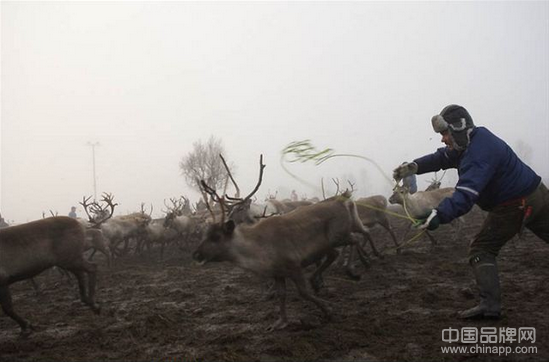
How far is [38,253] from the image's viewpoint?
234 inches

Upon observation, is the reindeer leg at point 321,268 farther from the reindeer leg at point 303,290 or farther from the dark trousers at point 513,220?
the dark trousers at point 513,220

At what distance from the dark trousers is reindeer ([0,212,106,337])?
5.73 meters

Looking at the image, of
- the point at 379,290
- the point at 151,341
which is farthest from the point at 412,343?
the point at 151,341

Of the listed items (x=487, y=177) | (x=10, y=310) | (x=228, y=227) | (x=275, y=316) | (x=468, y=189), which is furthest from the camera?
(x=275, y=316)

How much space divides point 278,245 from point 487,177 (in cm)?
261

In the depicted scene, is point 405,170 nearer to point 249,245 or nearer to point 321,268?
point 321,268

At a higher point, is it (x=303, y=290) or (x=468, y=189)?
(x=468, y=189)

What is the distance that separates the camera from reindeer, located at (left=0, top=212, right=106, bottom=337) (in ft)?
18.3

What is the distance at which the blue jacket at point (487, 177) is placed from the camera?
3.83 metres

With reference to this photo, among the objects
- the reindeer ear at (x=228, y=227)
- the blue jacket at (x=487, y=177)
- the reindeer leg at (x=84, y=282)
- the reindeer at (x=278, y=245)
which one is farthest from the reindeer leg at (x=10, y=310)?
the blue jacket at (x=487, y=177)

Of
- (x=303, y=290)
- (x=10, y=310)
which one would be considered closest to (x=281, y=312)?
(x=303, y=290)

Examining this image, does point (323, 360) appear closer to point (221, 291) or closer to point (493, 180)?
point (493, 180)

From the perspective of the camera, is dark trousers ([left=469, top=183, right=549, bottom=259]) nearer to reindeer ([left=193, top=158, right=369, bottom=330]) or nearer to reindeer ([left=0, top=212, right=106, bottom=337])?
reindeer ([left=193, top=158, right=369, bottom=330])

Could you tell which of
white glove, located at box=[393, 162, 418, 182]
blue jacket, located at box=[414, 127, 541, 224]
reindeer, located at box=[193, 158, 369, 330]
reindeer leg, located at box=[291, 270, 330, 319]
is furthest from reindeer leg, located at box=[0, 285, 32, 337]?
blue jacket, located at box=[414, 127, 541, 224]
